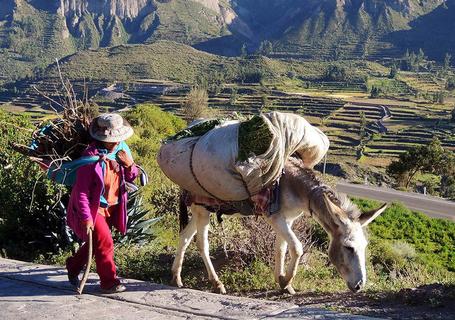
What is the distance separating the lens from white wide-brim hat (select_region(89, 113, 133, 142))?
4887mm

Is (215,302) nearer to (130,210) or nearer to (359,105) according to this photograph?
(130,210)

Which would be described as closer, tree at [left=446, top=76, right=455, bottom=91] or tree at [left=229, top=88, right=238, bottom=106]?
tree at [left=229, top=88, right=238, bottom=106]

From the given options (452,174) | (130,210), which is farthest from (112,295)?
(452,174)

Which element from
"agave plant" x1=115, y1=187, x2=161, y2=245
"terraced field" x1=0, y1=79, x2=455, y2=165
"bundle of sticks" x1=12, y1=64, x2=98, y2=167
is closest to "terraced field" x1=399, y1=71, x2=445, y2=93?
"terraced field" x1=0, y1=79, x2=455, y2=165

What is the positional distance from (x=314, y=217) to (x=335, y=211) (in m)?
0.36

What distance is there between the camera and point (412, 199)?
28.6 m

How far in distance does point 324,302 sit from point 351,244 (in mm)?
640

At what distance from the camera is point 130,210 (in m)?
7.36

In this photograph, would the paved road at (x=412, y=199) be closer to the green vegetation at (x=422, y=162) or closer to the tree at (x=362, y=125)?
the green vegetation at (x=422, y=162)

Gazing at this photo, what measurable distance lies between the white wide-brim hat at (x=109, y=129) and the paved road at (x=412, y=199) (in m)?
22.2

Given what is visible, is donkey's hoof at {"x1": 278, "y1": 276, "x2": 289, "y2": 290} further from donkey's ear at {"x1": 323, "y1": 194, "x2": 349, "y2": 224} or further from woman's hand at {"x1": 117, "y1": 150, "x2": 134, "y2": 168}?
woman's hand at {"x1": 117, "y1": 150, "x2": 134, "y2": 168}

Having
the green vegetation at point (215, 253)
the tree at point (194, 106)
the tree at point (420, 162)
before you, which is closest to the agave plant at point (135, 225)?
the green vegetation at point (215, 253)

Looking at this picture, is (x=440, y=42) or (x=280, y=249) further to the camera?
(x=440, y=42)

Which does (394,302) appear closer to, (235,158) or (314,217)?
(314,217)
